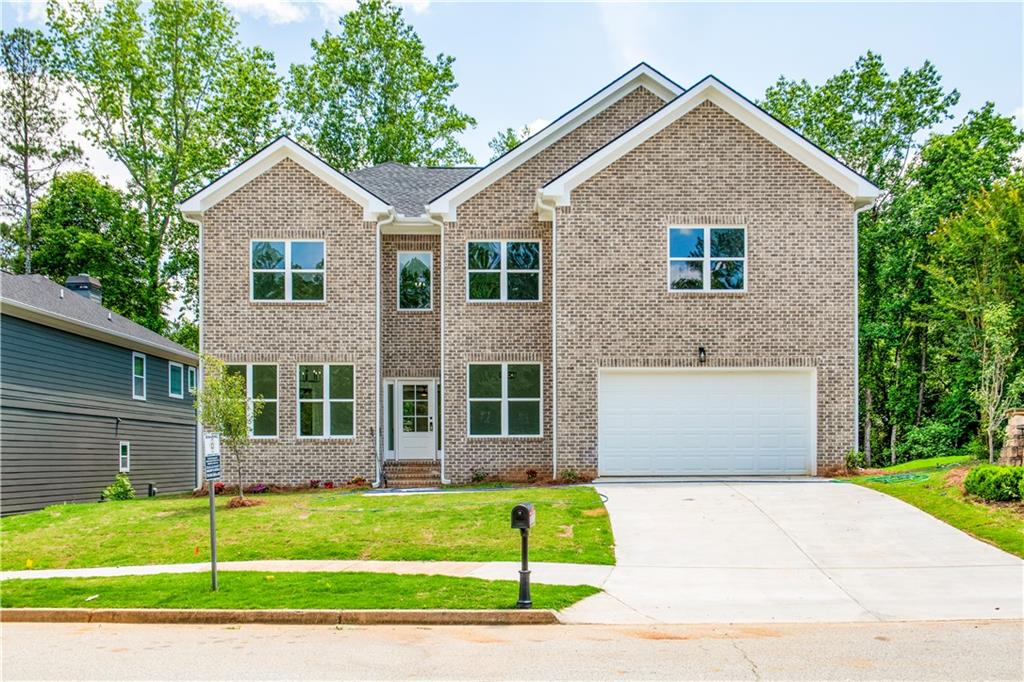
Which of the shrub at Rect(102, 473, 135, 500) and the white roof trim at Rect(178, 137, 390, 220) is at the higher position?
the white roof trim at Rect(178, 137, 390, 220)

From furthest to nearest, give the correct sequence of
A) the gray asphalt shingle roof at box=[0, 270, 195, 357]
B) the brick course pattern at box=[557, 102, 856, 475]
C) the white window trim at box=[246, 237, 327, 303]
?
the gray asphalt shingle roof at box=[0, 270, 195, 357] < the white window trim at box=[246, 237, 327, 303] < the brick course pattern at box=[557, 102, 856, 475]

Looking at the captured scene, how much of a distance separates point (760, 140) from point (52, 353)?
1773cm

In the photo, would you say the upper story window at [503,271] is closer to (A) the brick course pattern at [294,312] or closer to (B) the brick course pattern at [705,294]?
(B) the brick course pattern at [705,294]

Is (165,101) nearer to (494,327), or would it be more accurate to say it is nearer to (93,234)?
(93,234)

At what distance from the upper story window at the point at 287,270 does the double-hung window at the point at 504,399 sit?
4249 mm

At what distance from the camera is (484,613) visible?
408 inches

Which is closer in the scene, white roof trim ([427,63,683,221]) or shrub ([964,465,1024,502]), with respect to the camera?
shrub ([964,465,1024,502])

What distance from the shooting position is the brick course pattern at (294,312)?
72.2 ft

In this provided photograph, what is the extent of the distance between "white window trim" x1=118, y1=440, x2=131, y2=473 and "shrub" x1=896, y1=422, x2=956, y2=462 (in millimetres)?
24204

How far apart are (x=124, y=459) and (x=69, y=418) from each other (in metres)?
3.53

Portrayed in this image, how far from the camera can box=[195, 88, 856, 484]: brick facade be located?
21.1 meters

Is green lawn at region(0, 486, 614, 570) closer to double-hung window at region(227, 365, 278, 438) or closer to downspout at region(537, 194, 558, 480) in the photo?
downspout at region(537, 194, 558, 480)

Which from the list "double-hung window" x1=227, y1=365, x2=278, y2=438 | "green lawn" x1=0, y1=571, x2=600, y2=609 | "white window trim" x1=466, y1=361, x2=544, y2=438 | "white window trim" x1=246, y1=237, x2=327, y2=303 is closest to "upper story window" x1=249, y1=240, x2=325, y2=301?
"white window trim" x1=246, y1=237, x2=327, y2=303

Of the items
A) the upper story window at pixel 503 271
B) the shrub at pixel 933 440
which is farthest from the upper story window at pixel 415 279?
the shrub at pixel 933 440
